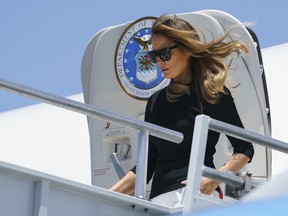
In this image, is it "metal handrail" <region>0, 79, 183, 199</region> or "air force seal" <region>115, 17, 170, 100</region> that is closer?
"metal handrail" <region>0, 79, 183, 199</region>

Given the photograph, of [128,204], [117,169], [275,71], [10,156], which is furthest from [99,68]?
[10,156]

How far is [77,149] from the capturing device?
1941cm

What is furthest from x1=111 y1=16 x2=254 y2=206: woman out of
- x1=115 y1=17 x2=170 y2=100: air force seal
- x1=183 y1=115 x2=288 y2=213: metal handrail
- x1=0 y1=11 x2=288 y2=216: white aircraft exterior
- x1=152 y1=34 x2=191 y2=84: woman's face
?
x1=115 y1=17 x2=170 y2=100: air force seal

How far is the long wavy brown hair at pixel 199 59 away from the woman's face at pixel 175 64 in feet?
0.10

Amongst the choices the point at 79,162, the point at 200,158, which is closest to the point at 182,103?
the point at 200,158

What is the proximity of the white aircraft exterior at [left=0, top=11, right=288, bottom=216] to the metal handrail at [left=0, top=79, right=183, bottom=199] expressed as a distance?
27 centimetres

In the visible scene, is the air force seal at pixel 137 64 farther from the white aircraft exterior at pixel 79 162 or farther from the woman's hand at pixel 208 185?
the woman's hand at pixel 208 185

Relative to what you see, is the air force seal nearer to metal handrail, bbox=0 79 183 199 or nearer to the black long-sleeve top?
the black long-sleeve top

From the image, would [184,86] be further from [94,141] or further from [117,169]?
[94,141]

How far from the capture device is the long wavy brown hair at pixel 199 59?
7086mm

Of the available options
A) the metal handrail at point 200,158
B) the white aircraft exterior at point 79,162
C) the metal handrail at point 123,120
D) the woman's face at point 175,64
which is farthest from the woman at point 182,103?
the metal handrail at point 200,158

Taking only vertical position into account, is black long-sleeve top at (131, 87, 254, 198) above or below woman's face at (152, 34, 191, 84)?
below

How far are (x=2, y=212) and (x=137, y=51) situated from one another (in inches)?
166

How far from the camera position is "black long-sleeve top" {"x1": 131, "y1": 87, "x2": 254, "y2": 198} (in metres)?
6.92
